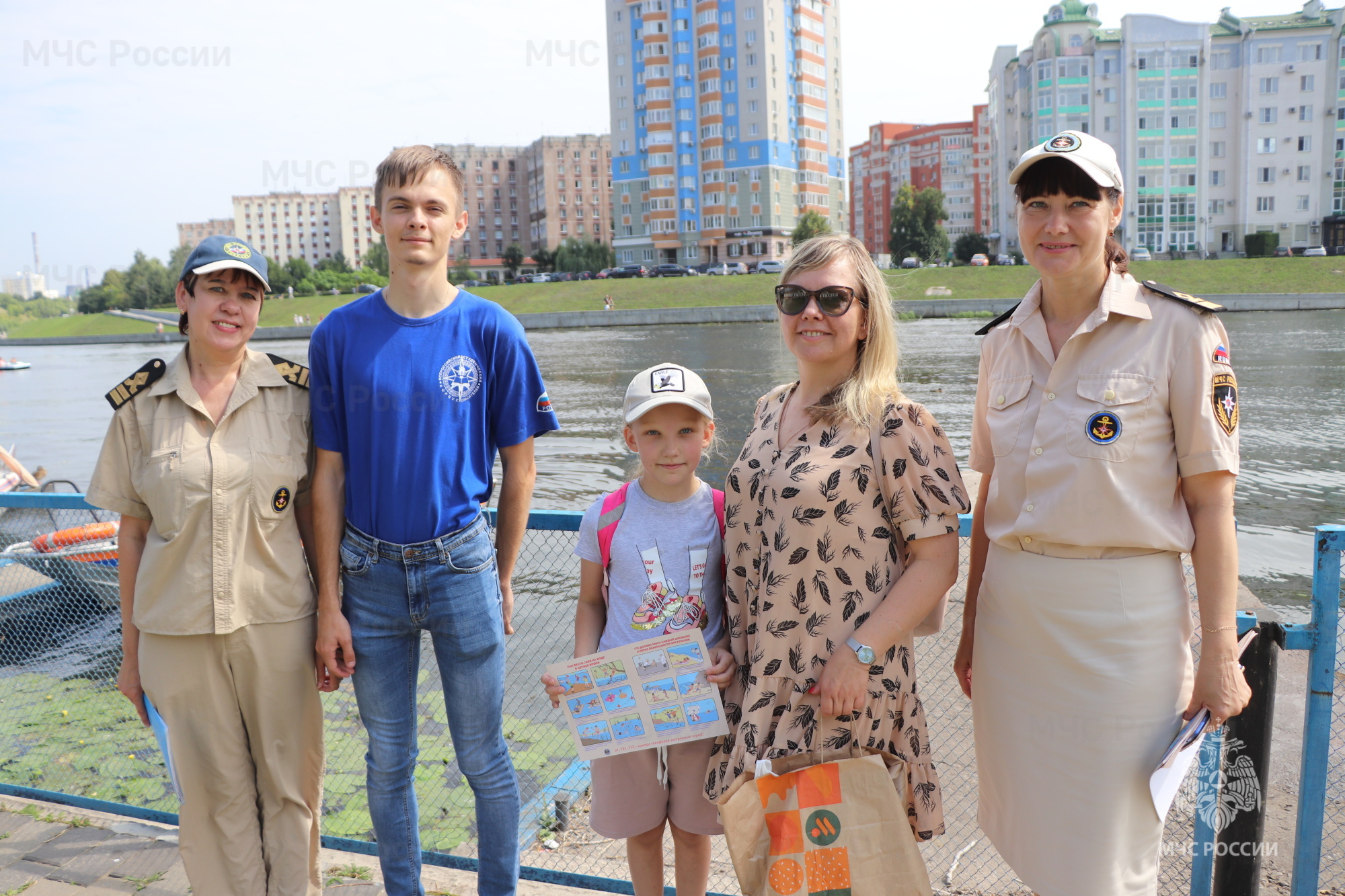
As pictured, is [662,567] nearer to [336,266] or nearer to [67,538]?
[67,538]

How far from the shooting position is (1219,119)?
248ft

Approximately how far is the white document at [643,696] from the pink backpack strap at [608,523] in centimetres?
29

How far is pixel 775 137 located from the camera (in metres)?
91.2

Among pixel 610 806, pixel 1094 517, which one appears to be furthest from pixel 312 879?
pixel 1094 517

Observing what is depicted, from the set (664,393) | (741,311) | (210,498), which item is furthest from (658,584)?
(741,311)

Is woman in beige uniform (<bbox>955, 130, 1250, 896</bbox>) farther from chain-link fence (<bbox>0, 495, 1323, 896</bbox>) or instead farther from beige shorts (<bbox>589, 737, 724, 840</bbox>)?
chain-link fence (<bbox>0, 495, 1323, 896</bbox>)

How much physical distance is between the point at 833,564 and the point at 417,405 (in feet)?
4.30

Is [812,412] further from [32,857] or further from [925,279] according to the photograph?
[925,279]

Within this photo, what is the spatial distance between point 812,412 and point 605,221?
136 meters

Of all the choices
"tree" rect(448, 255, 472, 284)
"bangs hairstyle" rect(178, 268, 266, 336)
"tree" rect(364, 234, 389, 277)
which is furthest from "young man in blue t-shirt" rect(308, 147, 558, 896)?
"tree" rect(364, 234, 389, 277)

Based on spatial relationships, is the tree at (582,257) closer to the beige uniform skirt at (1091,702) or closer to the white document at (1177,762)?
the beige uniform skirt at (1091,702)

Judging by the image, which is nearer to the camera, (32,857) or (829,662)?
(829,662)

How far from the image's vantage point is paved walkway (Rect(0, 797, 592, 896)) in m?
3.32

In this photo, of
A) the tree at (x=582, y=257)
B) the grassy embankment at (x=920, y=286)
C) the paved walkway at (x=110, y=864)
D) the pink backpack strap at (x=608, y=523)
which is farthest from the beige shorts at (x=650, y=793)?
the tree at (x=582, y=257)
